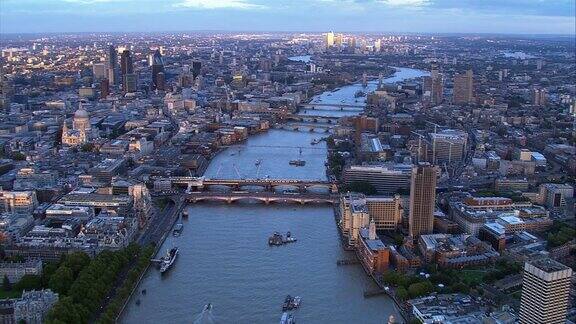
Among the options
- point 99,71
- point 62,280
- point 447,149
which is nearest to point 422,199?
point 62,280

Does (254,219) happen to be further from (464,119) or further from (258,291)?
(464,119)

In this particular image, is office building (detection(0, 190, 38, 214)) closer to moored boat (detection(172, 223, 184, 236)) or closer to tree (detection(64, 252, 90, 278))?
moored boat (detection(172, 223, 184, 236))

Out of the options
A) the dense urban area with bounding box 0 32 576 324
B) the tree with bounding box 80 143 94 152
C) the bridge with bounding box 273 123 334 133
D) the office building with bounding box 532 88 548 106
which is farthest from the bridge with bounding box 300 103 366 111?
the tree with bounding box 80 143 94 152

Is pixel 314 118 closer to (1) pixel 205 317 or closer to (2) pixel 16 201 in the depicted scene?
(2) pixel 16 201

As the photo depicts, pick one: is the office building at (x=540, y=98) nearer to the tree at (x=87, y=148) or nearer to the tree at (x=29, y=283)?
the tree at (x=87, y=148)

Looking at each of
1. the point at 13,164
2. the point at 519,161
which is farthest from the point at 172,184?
the point at 519,161

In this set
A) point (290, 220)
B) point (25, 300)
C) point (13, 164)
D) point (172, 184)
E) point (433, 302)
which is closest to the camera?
point (25, 300)

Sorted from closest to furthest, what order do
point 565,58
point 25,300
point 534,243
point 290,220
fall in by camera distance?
point 25,300, point 534,243, point 290,220, point 565,58
